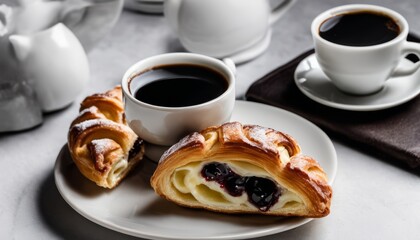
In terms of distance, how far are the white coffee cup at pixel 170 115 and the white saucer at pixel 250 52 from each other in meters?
0.41

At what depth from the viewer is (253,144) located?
3.79 ft

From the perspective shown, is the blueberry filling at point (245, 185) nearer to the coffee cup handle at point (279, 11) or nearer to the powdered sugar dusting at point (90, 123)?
the powdered sugar dusting at point (90, 123)

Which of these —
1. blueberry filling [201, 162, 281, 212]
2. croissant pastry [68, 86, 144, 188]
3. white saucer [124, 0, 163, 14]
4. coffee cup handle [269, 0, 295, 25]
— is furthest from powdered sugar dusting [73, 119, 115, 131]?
white saucer [124, 0, 163, 14]

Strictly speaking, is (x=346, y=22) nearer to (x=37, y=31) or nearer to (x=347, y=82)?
(x=347, y=82)

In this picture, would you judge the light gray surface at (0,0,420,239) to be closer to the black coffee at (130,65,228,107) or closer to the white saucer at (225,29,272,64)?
the white saucer at (225,29,272,64)

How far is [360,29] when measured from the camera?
1.53 metres

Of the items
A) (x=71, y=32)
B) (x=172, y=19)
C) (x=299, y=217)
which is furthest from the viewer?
(x=172, y=19)

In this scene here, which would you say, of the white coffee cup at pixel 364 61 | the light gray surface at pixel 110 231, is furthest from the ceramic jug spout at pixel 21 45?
the white coffee cup at pixel 364 61

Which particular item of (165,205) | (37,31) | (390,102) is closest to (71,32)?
(37,31)

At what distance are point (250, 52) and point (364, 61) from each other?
1.28 feet

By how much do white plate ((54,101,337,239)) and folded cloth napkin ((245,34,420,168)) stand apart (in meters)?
0.09

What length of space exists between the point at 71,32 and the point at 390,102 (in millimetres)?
716

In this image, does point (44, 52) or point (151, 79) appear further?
point (44, 52)

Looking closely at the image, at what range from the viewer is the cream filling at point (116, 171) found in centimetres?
126
